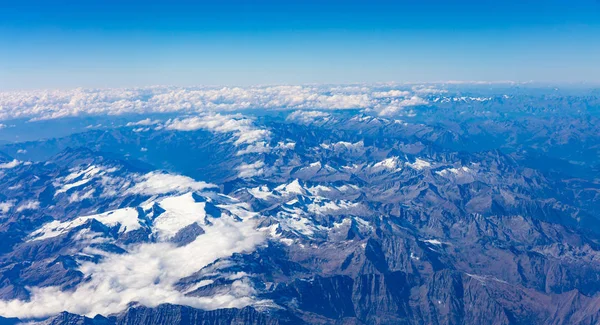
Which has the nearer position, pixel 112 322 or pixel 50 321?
pixel 50 321

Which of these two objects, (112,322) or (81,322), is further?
(112,322)
